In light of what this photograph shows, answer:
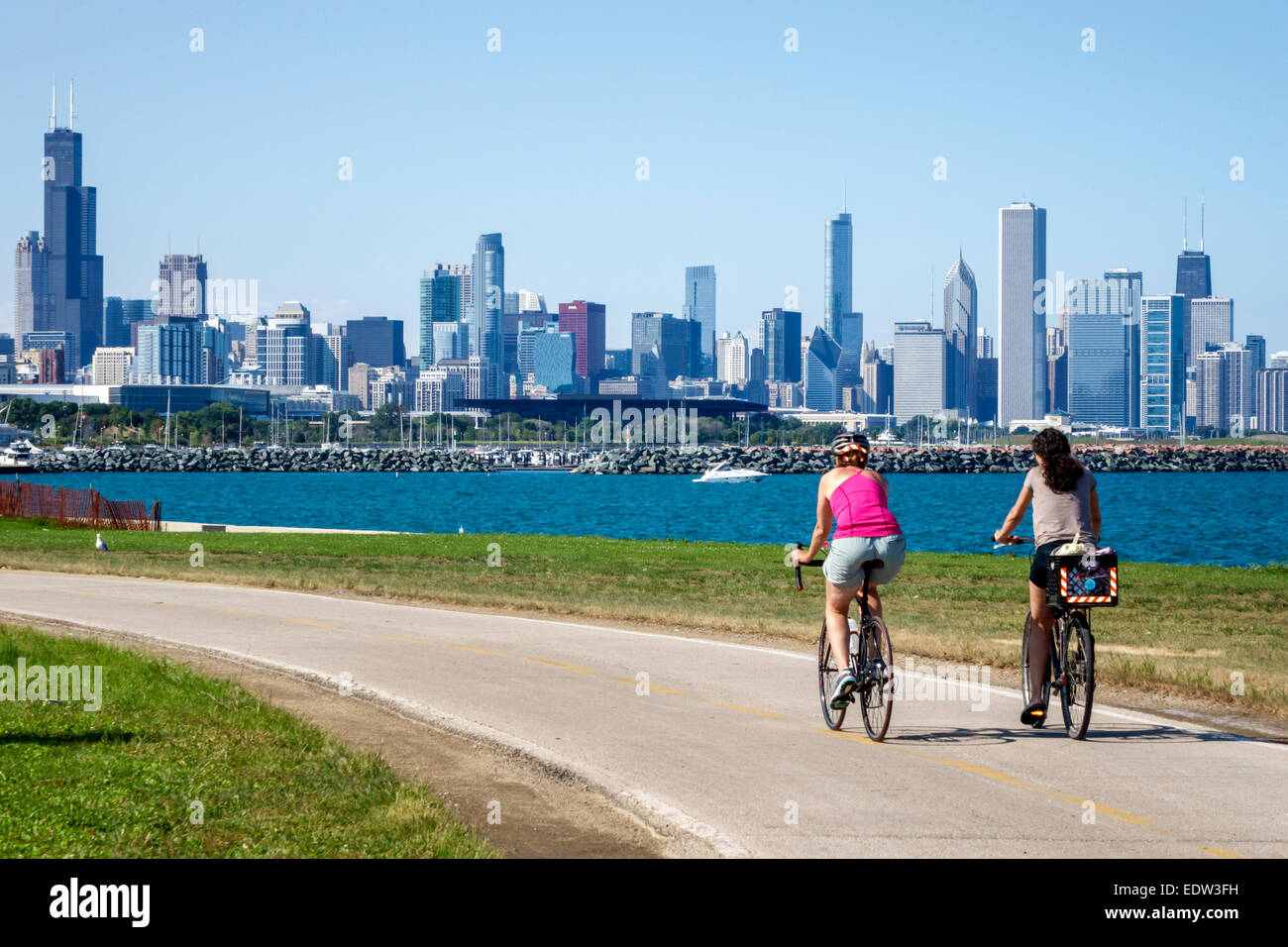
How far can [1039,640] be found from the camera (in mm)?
10945

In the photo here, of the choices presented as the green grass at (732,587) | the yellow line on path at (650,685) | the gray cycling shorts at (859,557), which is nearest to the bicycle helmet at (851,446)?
the gray cycling shorts at (859,557)

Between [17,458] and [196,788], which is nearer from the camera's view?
[196,788]

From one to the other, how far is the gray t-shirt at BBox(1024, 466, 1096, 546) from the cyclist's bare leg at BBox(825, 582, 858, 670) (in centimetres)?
143

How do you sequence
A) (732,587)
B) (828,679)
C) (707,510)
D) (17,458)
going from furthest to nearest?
(17,458)
(707,510)
(732,587)
(828,679)

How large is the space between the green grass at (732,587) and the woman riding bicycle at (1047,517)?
8.06ft

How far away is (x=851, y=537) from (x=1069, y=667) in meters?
1.93

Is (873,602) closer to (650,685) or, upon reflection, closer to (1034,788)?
(1034,788)

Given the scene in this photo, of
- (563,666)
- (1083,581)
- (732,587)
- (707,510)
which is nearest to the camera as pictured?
(1083,581)

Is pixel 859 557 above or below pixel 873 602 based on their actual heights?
above

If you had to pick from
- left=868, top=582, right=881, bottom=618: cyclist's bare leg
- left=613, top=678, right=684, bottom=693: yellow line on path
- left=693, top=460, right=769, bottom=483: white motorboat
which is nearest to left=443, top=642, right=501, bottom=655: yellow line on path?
left=613, top=678, right=684, bottom=693: yellow line on path

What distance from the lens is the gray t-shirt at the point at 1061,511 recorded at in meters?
10.8

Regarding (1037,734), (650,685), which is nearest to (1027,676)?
(1037,734)

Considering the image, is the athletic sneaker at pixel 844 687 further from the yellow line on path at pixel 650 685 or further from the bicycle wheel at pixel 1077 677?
the yellow line on path at pixel 650 685
